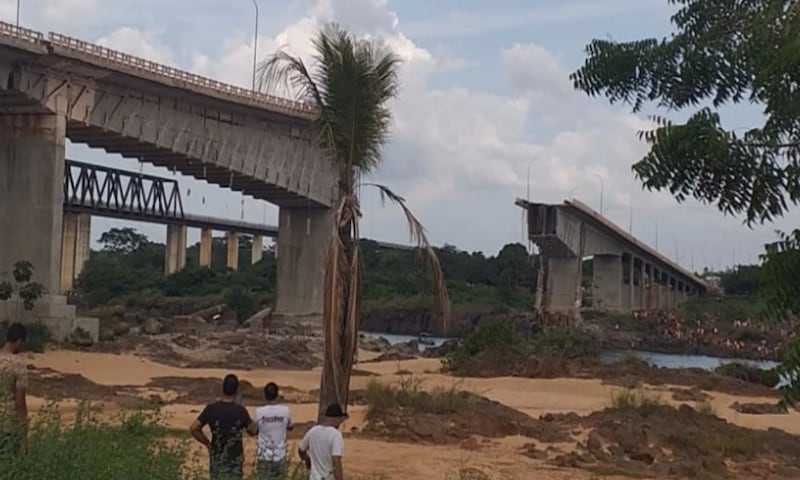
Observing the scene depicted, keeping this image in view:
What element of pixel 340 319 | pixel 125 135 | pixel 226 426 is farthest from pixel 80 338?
pixel 226 426

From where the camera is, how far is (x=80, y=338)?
1695 inches

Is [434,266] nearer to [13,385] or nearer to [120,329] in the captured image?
[13,385]

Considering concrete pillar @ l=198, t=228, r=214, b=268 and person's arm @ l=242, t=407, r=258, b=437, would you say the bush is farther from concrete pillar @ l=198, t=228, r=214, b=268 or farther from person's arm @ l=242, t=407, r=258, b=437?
concrete pillar @ l=198, t=228, r=214, b=268

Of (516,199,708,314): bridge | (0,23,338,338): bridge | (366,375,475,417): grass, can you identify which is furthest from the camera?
(516,199,708,314): bridge

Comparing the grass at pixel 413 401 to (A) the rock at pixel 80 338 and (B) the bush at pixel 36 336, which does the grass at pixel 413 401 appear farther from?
(A) the rock at pixel 80 338

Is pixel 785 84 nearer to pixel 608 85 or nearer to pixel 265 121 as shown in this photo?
pixel 608 85

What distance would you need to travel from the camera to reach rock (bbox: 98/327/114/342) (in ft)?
150

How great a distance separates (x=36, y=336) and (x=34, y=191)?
6267 millimetres

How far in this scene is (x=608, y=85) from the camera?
8.89 metres

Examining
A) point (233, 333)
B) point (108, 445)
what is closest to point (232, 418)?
point (108, 445)

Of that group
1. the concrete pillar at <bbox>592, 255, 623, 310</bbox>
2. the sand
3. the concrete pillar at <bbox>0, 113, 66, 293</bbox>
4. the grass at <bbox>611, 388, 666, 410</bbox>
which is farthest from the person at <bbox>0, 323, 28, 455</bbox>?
the concrete pillar at <bbox>592, 255, 623, 310</bbox>

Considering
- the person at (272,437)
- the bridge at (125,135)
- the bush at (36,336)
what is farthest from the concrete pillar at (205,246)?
the person at (272,437)

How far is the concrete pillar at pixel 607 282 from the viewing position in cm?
8756

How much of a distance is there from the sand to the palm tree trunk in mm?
1165
